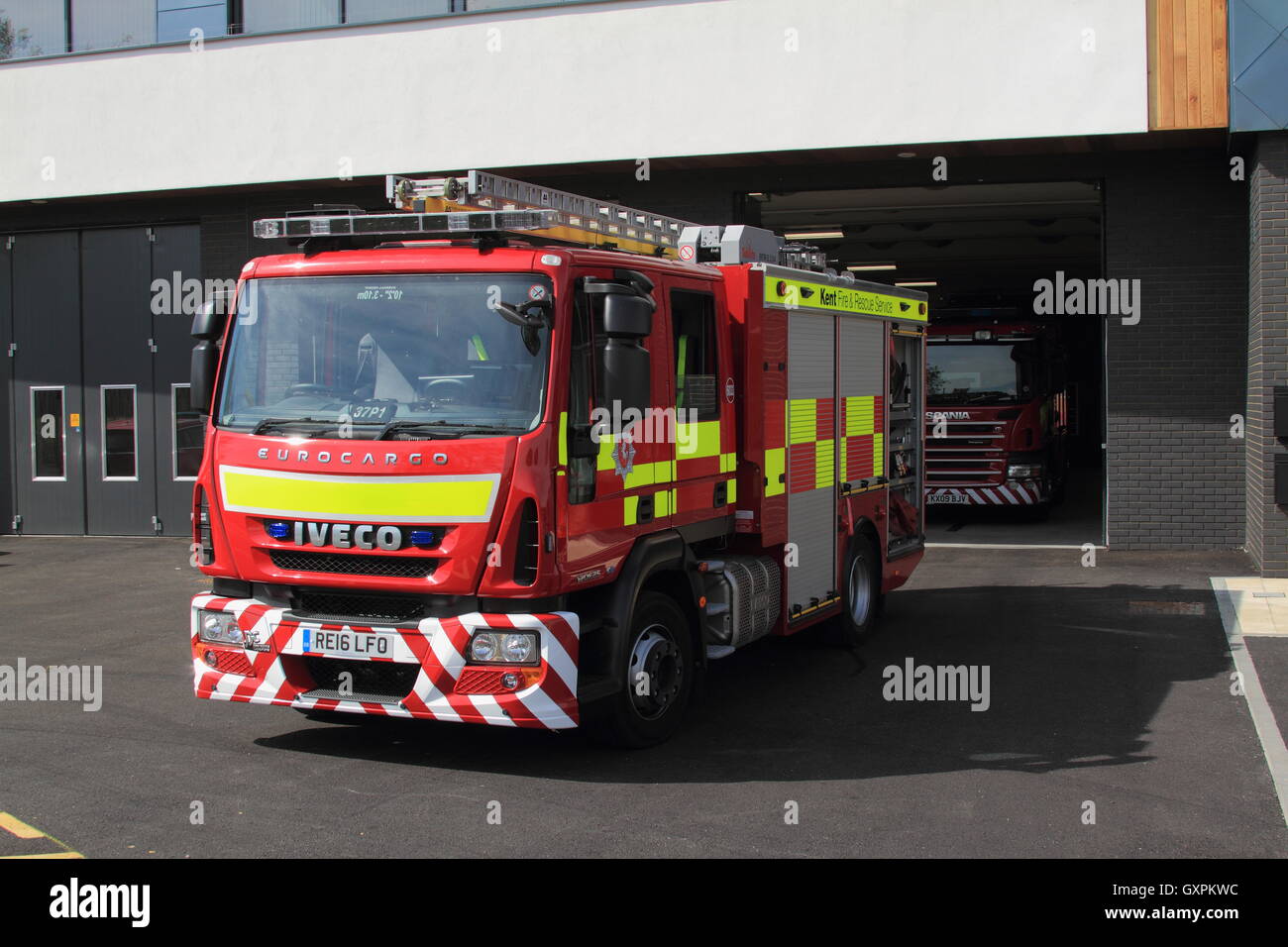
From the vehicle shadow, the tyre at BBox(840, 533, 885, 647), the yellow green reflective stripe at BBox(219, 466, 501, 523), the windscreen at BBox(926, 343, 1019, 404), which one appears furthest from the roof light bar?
the windscreen at BBox(926, 343, 1019, 404)

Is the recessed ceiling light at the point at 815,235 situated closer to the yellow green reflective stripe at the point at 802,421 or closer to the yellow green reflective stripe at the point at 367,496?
the yellow green reflective stripe at the point at 802,421

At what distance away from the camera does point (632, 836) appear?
18.9 feet

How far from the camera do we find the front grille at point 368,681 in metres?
6.59

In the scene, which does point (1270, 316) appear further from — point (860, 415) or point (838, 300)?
point (838, 300)

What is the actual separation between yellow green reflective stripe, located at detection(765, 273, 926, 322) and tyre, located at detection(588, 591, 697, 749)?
7.26 feet

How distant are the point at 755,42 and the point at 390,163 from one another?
453cm

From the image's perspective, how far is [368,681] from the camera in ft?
21.9

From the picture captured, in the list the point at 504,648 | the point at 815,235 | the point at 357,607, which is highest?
the point at 815,235

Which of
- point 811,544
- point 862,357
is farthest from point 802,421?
point 862,357

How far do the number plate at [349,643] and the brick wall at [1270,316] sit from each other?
382 inches

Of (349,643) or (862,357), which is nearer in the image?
(349,643)

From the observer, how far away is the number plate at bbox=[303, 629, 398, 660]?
6477mm

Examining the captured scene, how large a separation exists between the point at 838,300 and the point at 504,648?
4.36 m

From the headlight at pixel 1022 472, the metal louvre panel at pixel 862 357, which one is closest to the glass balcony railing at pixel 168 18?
the metal louvre panel at pixel 862 357
